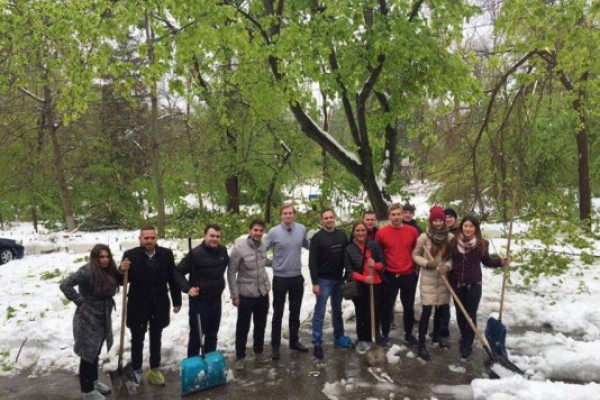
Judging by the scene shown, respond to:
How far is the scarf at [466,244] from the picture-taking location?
5234 millimetres

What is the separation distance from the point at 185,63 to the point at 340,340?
489 cm

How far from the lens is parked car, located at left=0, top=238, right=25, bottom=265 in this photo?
42.5ft

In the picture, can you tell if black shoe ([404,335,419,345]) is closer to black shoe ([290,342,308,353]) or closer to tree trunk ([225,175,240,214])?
black shoe ([290,342,308,353])

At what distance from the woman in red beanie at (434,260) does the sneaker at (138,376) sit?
3.27m

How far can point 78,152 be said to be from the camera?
2100 centimetres

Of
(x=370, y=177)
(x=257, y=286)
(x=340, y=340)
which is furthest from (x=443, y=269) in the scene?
(x=370, y=177)

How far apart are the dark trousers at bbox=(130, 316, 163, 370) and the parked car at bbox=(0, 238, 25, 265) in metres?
10.5

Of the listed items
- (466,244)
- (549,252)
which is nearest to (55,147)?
(466,244)

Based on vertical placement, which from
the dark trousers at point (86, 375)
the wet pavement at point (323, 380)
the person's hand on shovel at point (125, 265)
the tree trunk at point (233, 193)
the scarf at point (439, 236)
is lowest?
the wet pavement at point (323, 380)

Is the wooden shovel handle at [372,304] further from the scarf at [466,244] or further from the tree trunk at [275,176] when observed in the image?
the tree trunk at [275,176]

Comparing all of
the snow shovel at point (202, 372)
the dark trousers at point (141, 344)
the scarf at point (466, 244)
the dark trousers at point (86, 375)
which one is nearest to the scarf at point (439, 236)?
the scarf at point (466, 244)

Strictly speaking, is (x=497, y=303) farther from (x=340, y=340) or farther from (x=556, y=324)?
(x=340, y=340)

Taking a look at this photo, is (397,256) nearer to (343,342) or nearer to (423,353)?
(423,353)

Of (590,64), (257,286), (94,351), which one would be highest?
(590,64)
